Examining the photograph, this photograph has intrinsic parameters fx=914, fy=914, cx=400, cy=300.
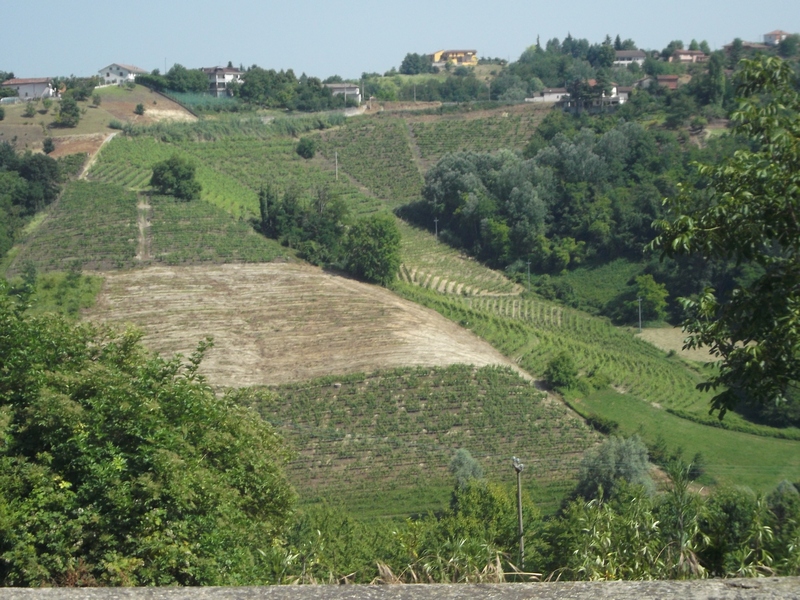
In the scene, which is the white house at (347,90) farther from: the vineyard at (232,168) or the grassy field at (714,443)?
the grassy field at (714,443)

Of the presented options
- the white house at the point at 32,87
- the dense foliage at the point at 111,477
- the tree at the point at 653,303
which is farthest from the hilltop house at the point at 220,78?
the dense foliage at the point at 111,477

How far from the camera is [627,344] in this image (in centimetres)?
3428

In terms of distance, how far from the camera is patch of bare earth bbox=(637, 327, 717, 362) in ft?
109

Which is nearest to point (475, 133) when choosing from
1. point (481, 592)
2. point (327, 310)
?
point (327, 310)

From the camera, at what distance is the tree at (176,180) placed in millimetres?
42625

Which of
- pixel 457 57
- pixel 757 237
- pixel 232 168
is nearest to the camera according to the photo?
pixel 757 237

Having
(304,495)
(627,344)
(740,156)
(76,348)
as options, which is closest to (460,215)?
(627,344)

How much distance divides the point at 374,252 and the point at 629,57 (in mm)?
59273

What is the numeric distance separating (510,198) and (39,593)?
4214 cm

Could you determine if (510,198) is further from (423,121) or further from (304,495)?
(304,495)

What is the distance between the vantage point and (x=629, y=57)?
86.5 metres

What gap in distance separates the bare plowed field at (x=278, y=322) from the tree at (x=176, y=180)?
8872 mm

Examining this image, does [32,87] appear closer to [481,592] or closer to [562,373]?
[562,373]

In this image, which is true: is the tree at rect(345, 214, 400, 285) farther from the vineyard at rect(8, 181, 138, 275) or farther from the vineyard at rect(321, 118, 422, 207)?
the vineyard at rect(321, 118, 422, 207)
